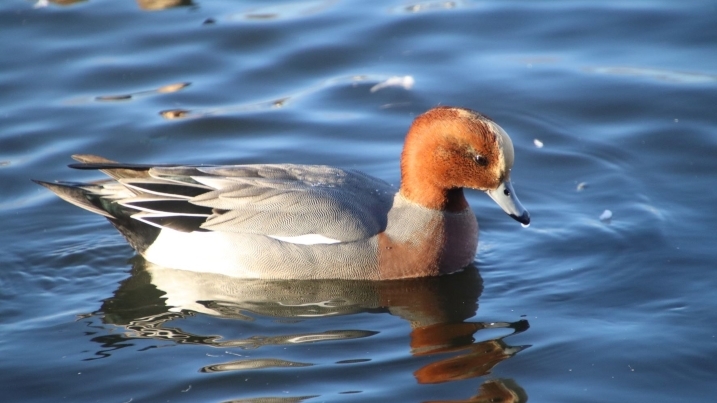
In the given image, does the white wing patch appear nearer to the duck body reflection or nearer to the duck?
the duck

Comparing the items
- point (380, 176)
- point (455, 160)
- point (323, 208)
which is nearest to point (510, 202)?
point (455, 160)

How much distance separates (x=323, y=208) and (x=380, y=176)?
1.60 meters

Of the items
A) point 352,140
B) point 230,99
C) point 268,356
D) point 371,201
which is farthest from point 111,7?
point 268,356

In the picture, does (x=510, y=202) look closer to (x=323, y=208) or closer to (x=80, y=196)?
(x=323, y=208)

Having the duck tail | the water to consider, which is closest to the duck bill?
the water

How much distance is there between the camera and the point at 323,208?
6.19 meters

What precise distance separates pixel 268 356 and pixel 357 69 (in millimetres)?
4630

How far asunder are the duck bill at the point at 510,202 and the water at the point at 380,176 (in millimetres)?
378

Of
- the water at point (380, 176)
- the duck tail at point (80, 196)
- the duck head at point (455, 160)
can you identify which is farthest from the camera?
the duck tail at point (80, 196)

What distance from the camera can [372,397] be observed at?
4.94 metres

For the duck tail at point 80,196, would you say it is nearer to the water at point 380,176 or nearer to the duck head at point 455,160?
the water at point 380,176

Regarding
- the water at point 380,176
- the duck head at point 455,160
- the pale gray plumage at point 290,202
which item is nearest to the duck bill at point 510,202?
the duck head at point 455,160

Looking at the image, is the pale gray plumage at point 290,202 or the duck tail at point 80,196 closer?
the pale gray plumage at point 290,202

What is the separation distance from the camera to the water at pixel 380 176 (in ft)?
17.2
